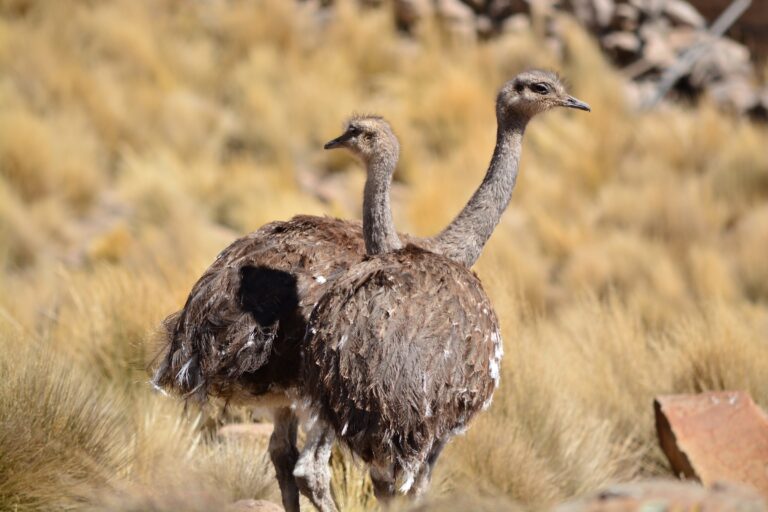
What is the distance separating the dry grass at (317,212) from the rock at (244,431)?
0.14m

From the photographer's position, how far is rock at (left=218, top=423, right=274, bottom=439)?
626cm

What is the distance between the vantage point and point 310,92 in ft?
41.3

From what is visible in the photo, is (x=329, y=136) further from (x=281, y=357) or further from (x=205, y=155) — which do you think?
(x=281, y=357)

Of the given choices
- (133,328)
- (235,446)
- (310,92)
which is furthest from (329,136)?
(235,446)

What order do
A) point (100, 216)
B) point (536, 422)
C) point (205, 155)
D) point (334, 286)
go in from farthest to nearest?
1. point (205, 155)
2. point (100, 216)
3. point (536, 422)
4. point (334, 286)

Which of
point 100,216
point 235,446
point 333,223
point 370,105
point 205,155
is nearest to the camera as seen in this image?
point 333,223

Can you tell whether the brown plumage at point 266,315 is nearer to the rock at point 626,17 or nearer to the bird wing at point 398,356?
the bird wing at point 398,356

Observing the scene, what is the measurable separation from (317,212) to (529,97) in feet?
15.8

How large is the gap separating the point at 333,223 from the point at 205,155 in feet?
22.3

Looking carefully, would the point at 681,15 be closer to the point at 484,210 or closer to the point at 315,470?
the point at 484,210

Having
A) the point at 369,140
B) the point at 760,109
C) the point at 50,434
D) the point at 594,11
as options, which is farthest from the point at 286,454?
the point at 594,11

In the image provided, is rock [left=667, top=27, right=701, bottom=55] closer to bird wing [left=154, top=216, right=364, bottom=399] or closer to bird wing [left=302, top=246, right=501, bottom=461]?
bird wing [left=154, top=216, right=364, bottom=399]

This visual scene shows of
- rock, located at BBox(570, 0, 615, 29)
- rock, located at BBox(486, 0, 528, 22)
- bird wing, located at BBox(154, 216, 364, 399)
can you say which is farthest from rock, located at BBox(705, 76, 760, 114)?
bird wing, located at BBox(154, 216, 364, 399)

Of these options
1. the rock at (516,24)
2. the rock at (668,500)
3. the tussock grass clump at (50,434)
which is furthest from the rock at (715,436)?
the rock at (516,24)
